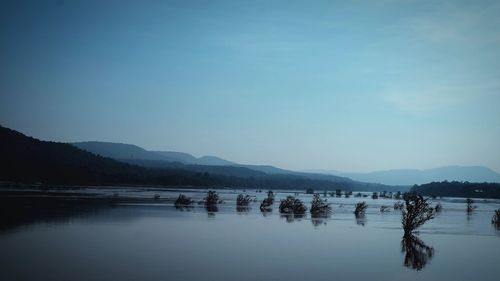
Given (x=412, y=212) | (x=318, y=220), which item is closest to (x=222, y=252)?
(x=412, y=212)

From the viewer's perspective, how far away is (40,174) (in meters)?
104

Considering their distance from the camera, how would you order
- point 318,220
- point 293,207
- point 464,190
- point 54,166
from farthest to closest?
1. point 464,190
2. point 54,166
3. point 293,207
4. point 318,220

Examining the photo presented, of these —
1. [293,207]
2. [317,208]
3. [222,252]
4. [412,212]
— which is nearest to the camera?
[222,252]

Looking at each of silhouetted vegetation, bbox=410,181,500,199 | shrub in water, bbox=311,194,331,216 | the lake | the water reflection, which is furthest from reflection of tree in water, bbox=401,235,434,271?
silhouetted vegetation, bbox=410,181,500,199

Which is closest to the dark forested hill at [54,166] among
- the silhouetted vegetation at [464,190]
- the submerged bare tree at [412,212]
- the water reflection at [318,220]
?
the water reflection at [318,220]

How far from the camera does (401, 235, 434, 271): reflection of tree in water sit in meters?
20.5

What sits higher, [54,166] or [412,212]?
[54,166]

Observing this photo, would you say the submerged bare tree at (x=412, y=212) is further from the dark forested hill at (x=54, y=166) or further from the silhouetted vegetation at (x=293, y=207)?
the dark forested hill at (x=54, y=166)

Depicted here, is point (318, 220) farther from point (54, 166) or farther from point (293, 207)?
point (54, 166)

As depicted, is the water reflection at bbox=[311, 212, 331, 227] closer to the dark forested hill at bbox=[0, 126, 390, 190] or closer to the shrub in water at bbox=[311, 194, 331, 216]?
the shrub in water at bbox=[311, 194, 331, 216]

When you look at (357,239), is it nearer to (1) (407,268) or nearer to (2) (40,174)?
(1) (407,268)

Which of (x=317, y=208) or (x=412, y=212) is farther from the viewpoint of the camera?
(x=317, y=208)

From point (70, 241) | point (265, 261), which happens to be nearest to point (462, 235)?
point (265, 261)

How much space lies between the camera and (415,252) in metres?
24.0
